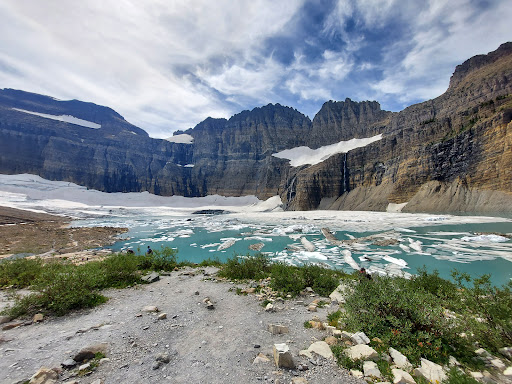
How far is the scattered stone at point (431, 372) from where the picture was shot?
142 inches

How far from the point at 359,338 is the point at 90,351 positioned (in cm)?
556

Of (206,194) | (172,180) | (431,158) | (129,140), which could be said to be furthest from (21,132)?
(431,158)

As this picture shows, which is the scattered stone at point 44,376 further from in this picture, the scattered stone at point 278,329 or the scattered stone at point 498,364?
the scattered stone at point 498,364

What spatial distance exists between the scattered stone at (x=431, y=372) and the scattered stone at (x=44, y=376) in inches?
238

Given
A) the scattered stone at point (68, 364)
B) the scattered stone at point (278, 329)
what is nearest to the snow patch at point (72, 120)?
the scattered stone at point (68, 364)

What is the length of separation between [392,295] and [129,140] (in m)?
188

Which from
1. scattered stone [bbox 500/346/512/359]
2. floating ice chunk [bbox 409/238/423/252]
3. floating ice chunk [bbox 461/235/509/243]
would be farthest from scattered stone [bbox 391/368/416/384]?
floating ice chunk [bbox 461/235/509/243]

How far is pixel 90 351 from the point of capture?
14.9 feet

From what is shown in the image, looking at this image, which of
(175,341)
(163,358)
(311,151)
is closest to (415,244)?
(175,341)

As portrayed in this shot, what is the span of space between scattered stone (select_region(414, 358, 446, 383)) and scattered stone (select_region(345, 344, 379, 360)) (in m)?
0.66

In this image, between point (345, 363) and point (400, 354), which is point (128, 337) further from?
point (400, 354)

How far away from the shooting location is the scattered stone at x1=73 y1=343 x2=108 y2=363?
437 centimetres

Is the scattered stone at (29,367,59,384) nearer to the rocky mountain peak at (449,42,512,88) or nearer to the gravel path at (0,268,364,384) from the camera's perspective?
the gravel path at (0,268,364,384)

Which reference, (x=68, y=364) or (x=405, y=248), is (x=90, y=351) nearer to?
(x=68, y=364)
